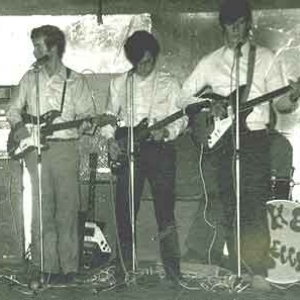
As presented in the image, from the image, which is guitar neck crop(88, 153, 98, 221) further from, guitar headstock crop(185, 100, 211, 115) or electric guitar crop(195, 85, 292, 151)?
electric guitar crop(195, 85, 292, 151)

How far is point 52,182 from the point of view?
24.3ft

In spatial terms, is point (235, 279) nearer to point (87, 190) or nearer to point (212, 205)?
point (212, 205)

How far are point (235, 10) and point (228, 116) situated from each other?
0.91 metres

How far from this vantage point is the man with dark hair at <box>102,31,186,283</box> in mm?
7316

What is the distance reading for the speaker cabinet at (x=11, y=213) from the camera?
304 inches

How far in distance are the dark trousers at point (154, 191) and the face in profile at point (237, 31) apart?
1044 millimetres

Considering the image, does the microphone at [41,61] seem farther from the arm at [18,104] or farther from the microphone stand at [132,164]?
the microphone stand at [132,164]

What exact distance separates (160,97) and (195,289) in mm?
1677

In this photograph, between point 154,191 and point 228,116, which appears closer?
point 228,116

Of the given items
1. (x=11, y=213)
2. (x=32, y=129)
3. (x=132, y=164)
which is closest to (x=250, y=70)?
(x=132, y=164)

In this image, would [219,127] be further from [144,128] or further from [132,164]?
[132,164]

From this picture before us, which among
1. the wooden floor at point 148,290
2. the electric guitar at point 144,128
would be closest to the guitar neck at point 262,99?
the electric guitar at point 144,128

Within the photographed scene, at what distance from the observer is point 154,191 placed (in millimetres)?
7477

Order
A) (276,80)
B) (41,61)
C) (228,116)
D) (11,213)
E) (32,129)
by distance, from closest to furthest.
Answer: (228,116) → (276,80) → (32,129) → (41,61) → (11,213)
